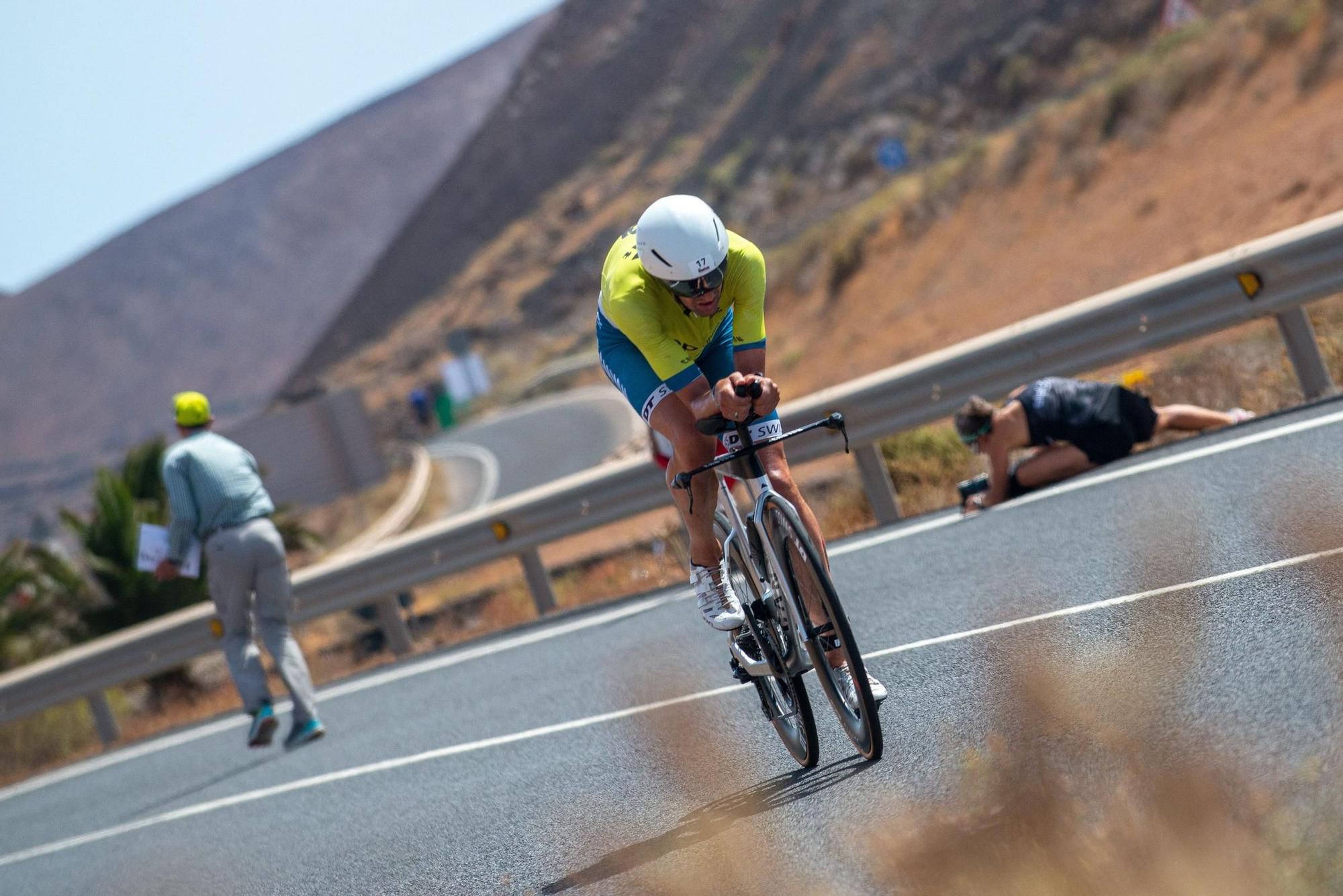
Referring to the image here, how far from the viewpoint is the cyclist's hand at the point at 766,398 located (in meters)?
5.30

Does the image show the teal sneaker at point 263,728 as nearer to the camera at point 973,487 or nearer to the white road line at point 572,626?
the white road line at point 572,626

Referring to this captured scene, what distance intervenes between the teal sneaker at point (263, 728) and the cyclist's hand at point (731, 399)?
5068mm

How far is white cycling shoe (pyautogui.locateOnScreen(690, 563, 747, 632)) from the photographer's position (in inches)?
238

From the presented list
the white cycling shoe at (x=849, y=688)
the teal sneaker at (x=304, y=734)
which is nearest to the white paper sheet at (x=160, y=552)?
the teal sneaker at (x=304, y=734)

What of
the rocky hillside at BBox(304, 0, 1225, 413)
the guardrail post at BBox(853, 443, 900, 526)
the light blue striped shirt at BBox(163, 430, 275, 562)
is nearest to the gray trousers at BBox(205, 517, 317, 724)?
the light blue striped shirt at BBox(163, 430, 275, 562)

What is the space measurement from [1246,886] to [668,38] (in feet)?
362

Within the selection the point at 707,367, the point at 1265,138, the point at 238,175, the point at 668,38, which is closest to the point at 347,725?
the point at 707,367

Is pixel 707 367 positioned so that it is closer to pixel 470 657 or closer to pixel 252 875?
pixel 252 875

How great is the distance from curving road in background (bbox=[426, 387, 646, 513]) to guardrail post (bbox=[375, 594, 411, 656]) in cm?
1784

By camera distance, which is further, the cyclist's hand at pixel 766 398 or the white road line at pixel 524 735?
the white road line at pixel 524 735

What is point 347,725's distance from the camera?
9.88 meters

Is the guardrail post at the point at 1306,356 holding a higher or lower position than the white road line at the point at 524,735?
higher

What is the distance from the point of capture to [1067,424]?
9219mm

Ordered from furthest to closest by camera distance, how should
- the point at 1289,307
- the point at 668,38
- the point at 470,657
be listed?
the point at 668,38
the point at 470,657
the point at 1289,307
